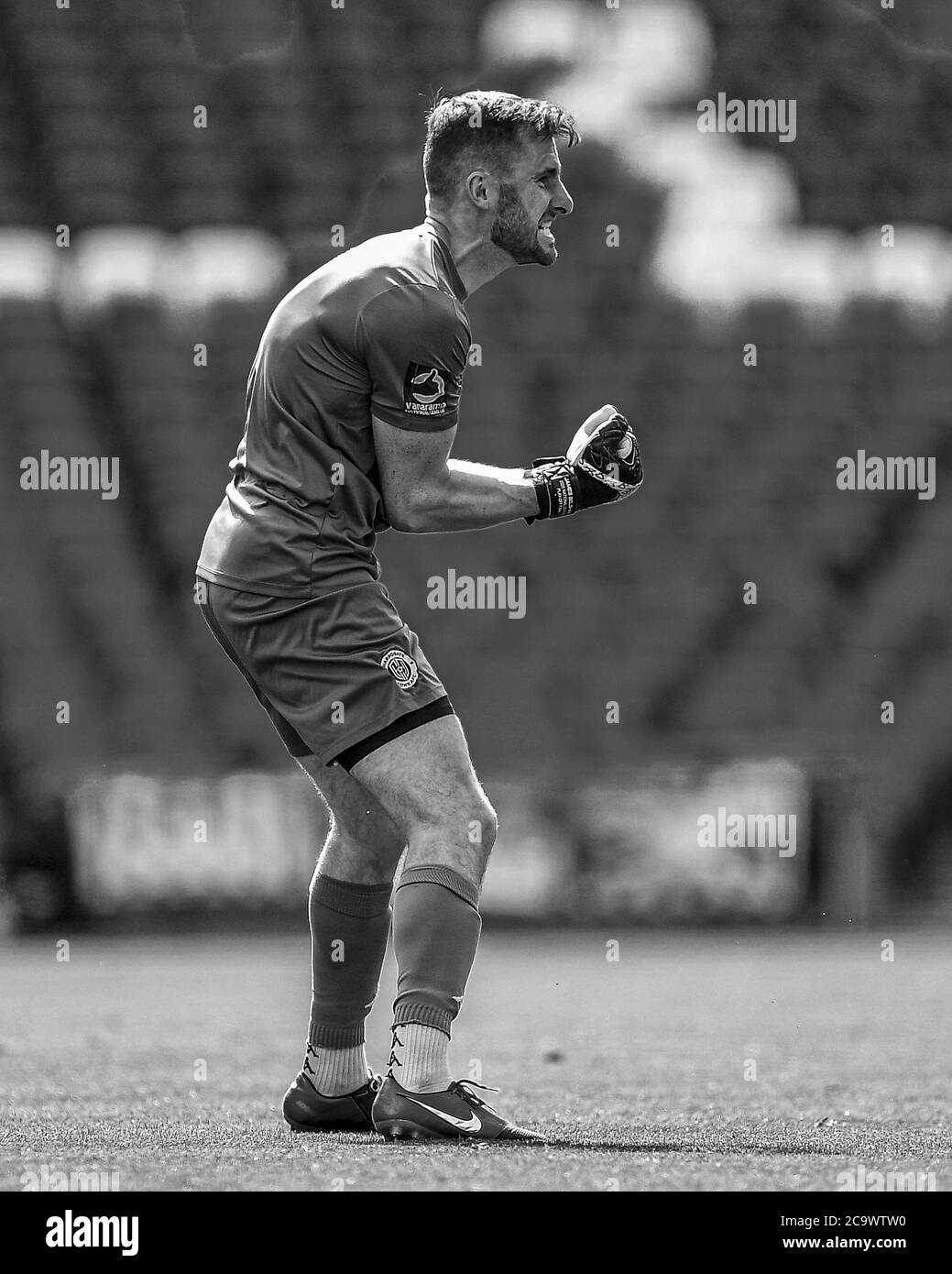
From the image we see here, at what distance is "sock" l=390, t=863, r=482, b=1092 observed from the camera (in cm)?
288

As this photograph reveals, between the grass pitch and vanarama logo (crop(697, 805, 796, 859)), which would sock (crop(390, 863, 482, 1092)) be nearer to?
the grass pitch

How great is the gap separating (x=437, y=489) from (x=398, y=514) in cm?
7

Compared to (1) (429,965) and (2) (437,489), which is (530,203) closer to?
(2) (437,489)

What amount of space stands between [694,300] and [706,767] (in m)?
3.76

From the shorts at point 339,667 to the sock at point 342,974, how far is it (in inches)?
13.3

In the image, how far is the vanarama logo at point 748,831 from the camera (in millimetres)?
9711

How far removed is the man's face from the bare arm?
0.33m

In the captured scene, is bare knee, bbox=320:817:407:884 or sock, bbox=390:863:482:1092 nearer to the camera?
sock, bbox=390:863:482:1092

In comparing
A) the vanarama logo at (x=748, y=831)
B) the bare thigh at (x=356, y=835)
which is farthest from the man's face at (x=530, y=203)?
the vanarama logo at (x=748, y=831)

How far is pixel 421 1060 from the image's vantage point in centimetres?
287

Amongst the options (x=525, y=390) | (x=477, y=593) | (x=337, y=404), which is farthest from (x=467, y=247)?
(x=525, y=390)

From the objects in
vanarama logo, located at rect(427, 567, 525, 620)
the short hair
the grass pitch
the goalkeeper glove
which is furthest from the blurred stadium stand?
the short hair

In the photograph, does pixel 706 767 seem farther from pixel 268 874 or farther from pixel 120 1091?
pixel 120 1091
